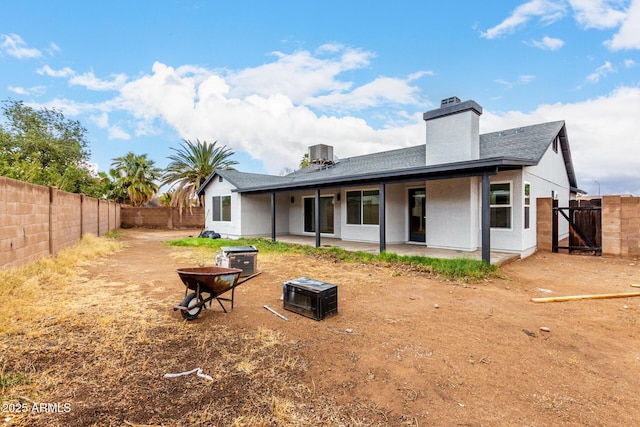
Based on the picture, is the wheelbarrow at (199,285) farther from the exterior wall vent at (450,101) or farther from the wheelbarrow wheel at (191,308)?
the exterior wall vent at (450,101)

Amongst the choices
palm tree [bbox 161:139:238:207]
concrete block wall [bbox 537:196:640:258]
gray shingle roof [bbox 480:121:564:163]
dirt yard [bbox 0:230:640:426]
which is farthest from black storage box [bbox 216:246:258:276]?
palm tree [bbox 161:139:238:207]

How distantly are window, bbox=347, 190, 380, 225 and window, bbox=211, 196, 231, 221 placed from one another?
6.84 metres

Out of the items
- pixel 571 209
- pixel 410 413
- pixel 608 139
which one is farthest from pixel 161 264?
pixel 608 139

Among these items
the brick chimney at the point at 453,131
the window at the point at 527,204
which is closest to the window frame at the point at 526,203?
the window at the point at 527,204

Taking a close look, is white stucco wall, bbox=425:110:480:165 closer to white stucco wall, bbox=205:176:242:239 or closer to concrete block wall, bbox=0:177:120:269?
white stucco wall, bbox=205:176:242:239

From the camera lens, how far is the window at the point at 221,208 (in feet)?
52.1

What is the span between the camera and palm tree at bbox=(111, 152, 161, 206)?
25000mm

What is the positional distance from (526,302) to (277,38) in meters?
12.4

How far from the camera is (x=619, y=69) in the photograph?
11648 mm

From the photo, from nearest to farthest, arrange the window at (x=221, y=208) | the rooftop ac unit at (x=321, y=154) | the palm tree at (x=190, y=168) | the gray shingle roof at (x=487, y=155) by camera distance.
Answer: the gray shingle roof at (x=487, y=155) < the window at (x=221, y=208) < the rooftop ac unit at (x=321, y=154) < the palm tree at (x=190, y=168)

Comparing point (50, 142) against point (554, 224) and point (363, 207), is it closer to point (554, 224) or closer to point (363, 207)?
point (363, 207)

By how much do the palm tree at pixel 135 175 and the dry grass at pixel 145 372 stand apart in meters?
23.2

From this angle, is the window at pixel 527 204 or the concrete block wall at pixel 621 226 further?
the window at pixel 527 204

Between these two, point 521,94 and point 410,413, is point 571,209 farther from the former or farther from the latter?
point 410,413
